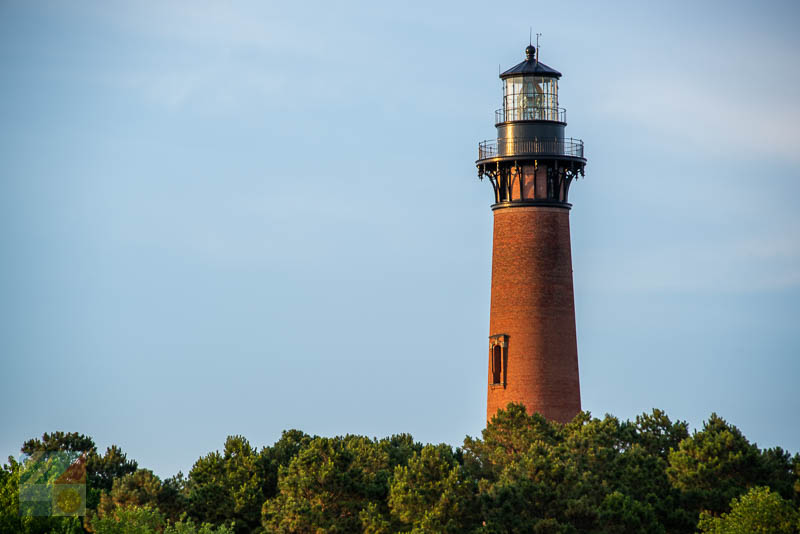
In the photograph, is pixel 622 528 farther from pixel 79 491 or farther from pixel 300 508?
pixel 79 491

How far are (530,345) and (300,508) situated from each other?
19.3 m

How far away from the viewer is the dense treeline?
5806cm

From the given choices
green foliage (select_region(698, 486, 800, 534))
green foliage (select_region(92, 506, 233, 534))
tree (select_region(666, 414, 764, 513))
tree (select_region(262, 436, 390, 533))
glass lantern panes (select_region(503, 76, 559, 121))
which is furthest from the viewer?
glass lantern panes (select_region(503, 76, 559, 121))

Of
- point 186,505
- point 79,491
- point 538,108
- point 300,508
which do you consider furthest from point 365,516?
point 538,108

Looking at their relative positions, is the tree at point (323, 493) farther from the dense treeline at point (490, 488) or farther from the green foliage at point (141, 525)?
the green foliage at point (141, 525)

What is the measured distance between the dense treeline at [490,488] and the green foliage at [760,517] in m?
0.06

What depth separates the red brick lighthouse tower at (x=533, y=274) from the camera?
73.7 meters

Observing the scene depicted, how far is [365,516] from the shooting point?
5903 centimetres

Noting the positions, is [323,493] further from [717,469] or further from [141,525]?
[717,469]

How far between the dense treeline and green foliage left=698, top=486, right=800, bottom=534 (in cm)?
6

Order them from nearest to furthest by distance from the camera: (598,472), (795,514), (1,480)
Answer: (795,514), (598,472), (1,480)

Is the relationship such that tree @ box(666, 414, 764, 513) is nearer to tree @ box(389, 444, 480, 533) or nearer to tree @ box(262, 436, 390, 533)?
tree @ box(389, 444, 480, 533)

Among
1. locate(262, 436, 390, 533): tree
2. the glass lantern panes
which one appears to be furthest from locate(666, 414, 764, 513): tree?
the glass lantern panes

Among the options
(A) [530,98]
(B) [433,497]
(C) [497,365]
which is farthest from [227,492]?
(A) [530,98]
